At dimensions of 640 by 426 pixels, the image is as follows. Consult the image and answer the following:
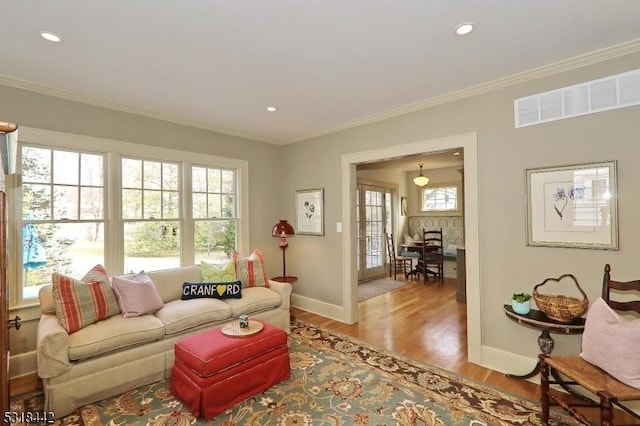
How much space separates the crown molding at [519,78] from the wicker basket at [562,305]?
1.69m

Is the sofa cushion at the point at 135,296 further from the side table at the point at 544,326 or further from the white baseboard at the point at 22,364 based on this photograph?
the side table at the point at 544,326

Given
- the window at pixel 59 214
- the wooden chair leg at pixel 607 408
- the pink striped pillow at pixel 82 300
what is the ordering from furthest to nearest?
1. the window at pixel 59 214
2. the pink striped pillow at pixel 82 300
3. the wooden chair leg at pixel 607 408

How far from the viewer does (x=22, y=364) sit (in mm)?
2688

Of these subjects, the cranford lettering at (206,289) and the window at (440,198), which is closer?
the cranford lettering at (206,289)

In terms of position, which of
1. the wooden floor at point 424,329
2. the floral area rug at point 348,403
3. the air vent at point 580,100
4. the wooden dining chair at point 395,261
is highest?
the air vent at point 580,100

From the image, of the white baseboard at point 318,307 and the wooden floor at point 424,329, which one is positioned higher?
the white baseboard at point 318,307

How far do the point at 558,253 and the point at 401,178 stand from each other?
5291 mm

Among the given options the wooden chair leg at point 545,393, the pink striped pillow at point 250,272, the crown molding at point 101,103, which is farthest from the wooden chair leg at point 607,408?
the crown molding at point 101,103

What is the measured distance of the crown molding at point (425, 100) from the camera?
2.30m

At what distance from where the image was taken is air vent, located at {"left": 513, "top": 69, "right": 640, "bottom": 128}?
7.32 ft

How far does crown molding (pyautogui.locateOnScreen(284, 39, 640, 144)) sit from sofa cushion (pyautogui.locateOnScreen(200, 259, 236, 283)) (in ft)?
7.87

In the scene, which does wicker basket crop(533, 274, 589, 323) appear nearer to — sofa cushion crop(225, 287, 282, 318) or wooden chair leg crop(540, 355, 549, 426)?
wooden chair leg crop(540, 355, 549, 426)

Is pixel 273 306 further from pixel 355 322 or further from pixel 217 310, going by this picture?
pixel 355 322

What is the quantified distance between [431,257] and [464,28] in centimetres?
532
